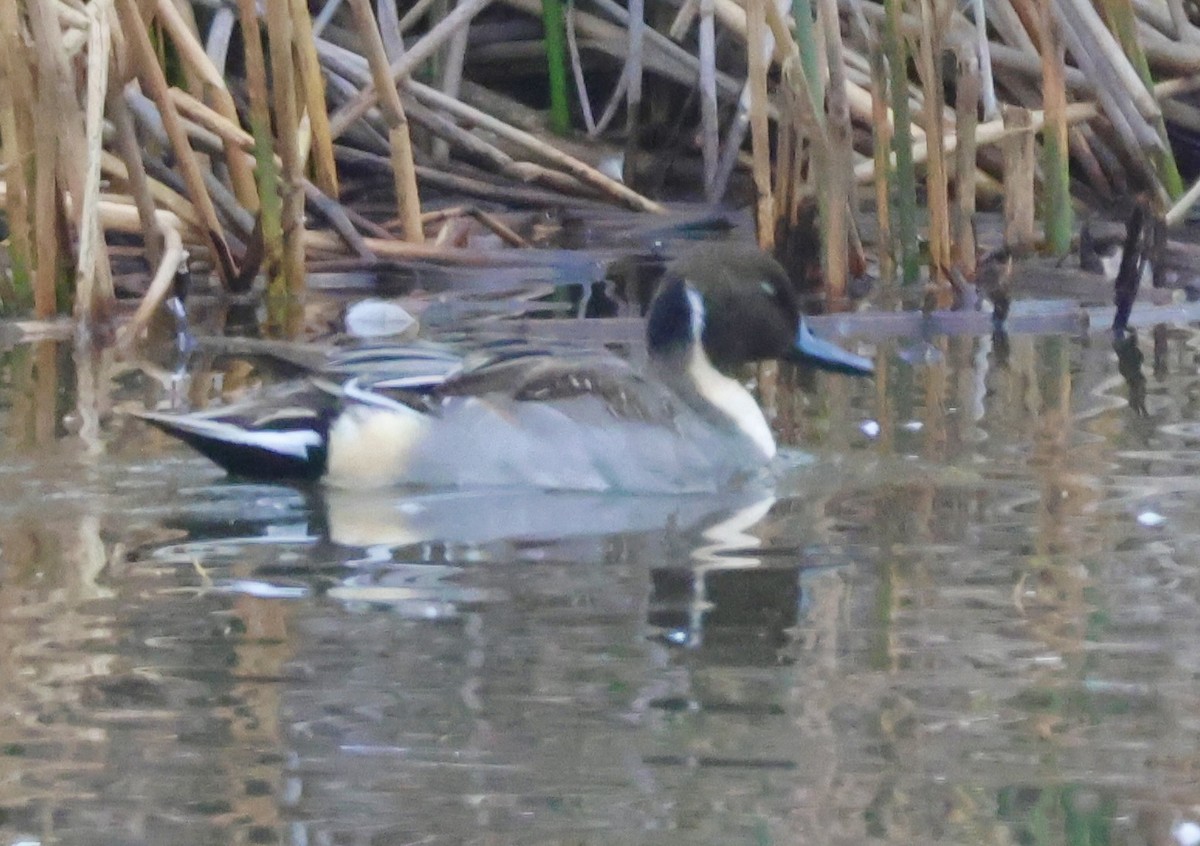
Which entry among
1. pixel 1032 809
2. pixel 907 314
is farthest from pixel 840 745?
pixel 907 314

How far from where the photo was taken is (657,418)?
13.6ft

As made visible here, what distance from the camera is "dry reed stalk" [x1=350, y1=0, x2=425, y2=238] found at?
20.2ft

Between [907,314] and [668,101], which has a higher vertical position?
[668,101]

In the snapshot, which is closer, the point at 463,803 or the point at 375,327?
the point at 463,803

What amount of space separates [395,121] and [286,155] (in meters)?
0.62

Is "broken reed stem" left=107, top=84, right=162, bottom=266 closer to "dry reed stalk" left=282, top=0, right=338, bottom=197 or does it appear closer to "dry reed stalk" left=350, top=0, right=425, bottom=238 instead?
"dry reed stalk" left=282, top=0, right=338, bottom=197

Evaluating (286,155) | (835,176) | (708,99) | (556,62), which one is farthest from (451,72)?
(835,176)

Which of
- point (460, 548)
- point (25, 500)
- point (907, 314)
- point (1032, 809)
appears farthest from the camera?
point (907, 314)

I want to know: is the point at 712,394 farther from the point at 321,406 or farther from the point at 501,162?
the point at 501,162

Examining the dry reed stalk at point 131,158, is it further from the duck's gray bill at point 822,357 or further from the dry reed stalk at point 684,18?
the dry reed stalk at point 684,18

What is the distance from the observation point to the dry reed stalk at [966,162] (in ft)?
20.1

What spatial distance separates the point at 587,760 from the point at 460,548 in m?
1.17

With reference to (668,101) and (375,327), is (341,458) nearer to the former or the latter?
(375,327)

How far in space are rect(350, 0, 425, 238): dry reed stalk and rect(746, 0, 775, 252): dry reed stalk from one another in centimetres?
98
